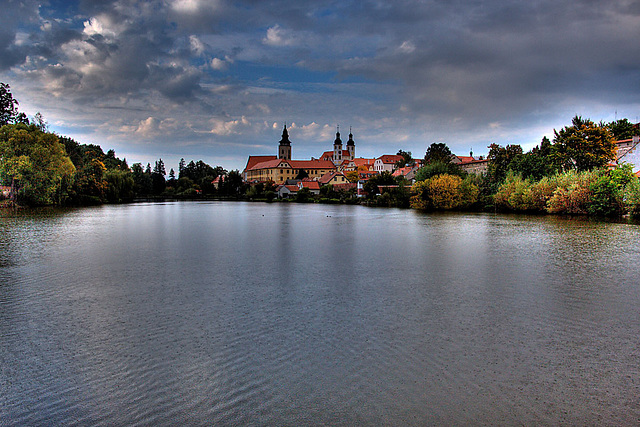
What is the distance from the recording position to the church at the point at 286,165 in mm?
141250

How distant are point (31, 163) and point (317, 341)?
1849 inches

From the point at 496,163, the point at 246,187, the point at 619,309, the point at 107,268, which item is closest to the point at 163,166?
the point at 246,187

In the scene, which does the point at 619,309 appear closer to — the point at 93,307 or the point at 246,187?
the point at 93,307

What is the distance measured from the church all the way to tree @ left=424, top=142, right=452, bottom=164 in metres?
54.8

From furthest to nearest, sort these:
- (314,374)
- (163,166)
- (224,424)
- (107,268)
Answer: (163,166) < (107,268) < (314,374) < (224,424)

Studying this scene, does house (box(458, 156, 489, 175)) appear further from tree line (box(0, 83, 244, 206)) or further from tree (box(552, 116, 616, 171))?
tree line (box(0, 83, 244, 206))

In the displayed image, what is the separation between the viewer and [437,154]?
78.2 m

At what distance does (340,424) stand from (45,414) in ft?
11.6

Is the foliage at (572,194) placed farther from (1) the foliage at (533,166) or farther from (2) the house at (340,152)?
(2) the house at (340,152)

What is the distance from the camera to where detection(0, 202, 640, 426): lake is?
5.13 meters

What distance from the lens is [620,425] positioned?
15.7 ft

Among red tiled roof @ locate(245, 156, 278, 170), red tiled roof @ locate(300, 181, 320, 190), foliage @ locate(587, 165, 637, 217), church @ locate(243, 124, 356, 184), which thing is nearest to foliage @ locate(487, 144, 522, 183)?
foliage @ locate(587, 165, 637, 217)

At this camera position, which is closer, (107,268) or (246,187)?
(107,268)

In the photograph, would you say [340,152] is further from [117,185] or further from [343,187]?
[117,185]
